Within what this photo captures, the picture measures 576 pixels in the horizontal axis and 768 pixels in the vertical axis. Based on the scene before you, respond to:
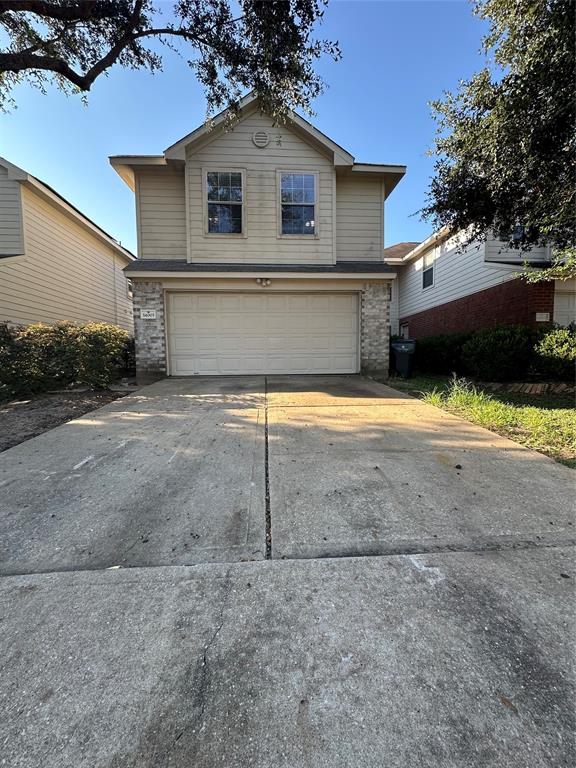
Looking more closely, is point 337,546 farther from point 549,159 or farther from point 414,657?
point 549,159

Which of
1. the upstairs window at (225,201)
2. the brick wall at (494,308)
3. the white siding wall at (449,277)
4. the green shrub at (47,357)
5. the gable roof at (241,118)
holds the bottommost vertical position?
the green shrub at (47,357)

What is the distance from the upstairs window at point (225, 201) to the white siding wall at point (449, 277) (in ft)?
17.6

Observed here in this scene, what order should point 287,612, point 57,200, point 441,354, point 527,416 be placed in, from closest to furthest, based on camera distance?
point 287,612 < point 527,416 < point 441,354 < point 57,200

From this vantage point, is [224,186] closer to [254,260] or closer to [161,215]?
[161,215]

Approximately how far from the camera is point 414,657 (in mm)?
1356

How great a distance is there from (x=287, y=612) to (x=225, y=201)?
365 inches

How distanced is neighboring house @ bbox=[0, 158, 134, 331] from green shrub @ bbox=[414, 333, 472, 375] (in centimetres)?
1051

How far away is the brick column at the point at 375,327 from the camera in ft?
29.6

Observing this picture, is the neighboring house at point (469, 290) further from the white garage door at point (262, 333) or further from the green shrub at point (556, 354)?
the white garage door at point (262, 333)

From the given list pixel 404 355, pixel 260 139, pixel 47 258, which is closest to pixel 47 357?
pixel 47 258

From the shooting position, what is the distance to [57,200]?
34.0 ft

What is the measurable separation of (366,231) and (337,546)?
9.09 metres

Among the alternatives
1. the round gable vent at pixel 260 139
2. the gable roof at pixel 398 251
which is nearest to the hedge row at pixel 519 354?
the round gable vent at pixel 260 139

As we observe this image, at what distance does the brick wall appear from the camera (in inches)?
364
